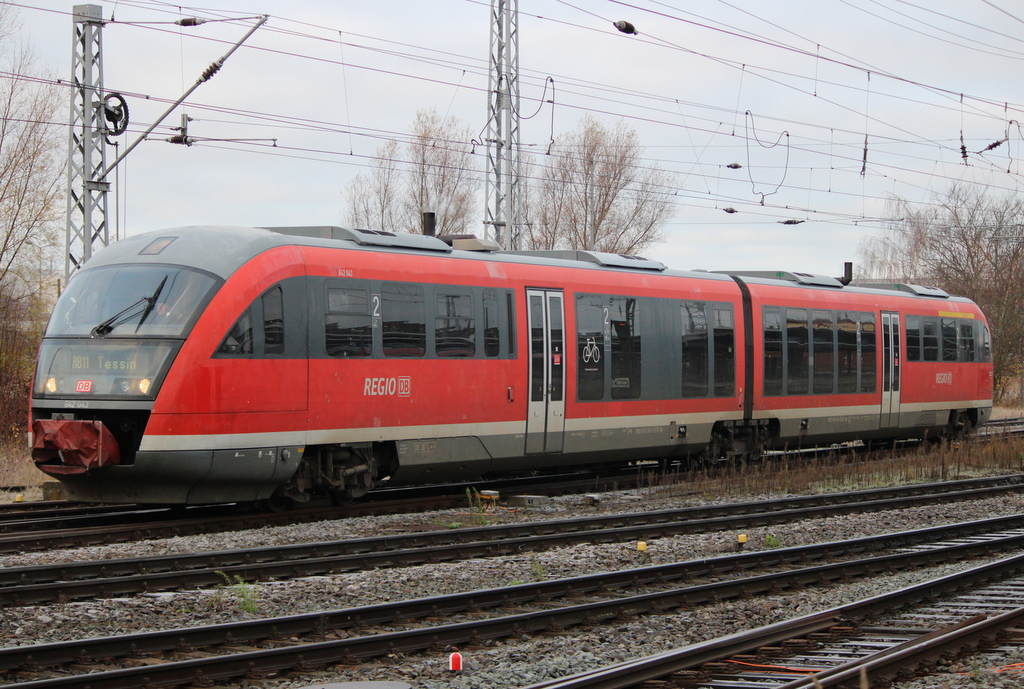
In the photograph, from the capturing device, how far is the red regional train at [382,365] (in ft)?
35.0

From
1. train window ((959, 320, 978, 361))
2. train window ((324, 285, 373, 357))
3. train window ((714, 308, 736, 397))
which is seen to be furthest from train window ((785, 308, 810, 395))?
train window ((324, 285, 373, 357))

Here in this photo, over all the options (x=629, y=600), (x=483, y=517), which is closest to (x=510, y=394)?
(x=483, y=517)

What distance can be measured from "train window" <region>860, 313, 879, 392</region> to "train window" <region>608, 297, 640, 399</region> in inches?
264

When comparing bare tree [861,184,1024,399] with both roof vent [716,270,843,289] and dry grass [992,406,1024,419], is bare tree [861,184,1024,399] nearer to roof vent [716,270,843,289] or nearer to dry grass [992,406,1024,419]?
dry grass [992,406,1024,419]

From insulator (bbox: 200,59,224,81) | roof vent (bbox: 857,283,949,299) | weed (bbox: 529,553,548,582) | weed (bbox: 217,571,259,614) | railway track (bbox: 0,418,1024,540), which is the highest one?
insulator (bbox: 200,59,224,81)

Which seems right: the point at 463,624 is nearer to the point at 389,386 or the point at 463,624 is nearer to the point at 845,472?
→ the point at 389,386

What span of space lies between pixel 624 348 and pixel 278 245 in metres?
6.02

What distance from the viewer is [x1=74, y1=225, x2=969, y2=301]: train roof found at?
1118 cm

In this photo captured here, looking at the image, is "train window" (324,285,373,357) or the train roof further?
"train window" (324,285,373,357)

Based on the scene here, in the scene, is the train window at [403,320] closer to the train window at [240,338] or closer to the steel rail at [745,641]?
the train window at [240,338]

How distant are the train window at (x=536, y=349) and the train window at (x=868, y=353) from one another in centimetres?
877

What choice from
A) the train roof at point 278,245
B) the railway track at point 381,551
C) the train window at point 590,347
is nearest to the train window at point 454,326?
the train roof at point 278,245

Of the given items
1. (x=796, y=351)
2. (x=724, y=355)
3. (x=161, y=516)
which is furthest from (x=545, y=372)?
(x=796, y=351)

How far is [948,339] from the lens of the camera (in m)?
23.1
